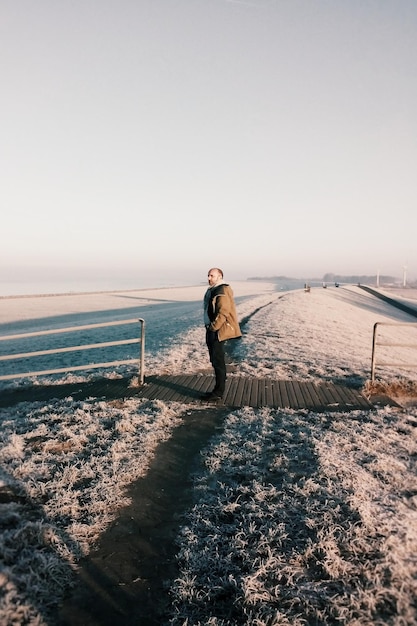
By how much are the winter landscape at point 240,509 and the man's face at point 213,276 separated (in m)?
2.79

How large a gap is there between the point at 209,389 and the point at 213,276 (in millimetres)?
3180

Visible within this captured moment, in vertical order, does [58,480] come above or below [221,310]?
below

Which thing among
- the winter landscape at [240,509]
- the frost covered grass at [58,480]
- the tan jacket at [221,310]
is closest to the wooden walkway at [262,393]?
the winter landscape at [240,509]

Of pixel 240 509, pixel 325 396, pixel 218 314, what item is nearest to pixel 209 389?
pixel 218 314

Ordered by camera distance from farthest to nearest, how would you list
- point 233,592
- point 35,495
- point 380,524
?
point 35,495 → point 380,524 → point 233,592

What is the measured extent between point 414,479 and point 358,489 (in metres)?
0.98

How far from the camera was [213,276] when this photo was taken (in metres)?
7.86

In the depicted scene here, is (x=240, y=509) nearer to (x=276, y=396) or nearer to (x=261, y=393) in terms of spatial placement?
(x=276, y=396)

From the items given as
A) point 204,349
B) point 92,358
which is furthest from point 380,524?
point 92,358

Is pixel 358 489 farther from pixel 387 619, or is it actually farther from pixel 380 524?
pixel 387 619

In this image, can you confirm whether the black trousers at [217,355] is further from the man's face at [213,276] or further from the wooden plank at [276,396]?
the wooden plank at [276,396]

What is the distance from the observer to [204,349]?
14328 millimetres

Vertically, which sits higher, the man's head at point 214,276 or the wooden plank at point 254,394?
the man's head at point 214,276

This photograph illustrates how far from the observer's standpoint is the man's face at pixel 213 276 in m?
7.84
